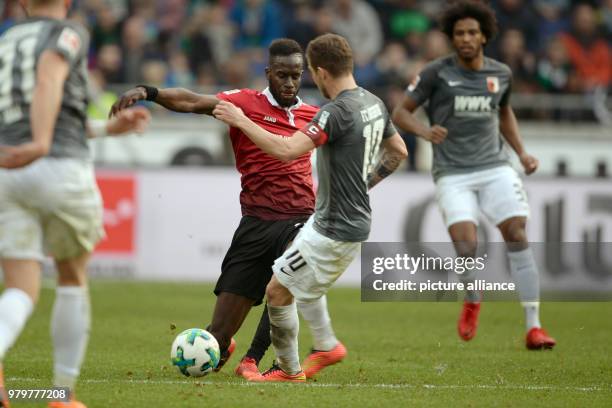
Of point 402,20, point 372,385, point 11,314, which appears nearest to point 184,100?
point 372,385

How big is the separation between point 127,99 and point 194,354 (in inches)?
67.3

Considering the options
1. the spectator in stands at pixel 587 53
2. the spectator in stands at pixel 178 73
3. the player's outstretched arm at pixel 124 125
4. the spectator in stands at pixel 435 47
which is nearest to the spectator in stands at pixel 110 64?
the spectator in stands at pixel 178 73

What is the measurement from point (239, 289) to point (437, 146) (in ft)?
9.32

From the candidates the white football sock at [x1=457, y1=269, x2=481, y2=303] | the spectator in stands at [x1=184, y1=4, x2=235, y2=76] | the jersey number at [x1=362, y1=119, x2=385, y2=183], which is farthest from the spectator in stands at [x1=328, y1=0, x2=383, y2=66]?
the jersey number at [x1=362, y1=119, x2=385, y2=183]

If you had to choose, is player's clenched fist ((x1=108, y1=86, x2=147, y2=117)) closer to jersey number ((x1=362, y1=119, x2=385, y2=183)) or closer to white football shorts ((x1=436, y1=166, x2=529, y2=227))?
jersey number ((x1=362, y1=119, x2=385, y2=183))

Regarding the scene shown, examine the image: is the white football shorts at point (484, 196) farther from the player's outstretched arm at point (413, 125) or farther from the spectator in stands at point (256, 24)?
the spectator in stands at point (256, 24)

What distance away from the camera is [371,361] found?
348 inches

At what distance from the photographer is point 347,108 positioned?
6.89 metres

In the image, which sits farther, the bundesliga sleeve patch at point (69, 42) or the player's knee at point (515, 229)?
the player's knee at point (515, 229)

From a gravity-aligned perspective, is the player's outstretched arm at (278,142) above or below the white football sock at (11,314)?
above

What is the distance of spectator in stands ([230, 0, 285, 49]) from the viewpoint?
19766mm

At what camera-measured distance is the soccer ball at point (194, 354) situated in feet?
24.5

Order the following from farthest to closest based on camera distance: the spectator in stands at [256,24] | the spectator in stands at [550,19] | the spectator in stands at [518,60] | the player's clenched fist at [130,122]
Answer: the spectator in stands at [550,19], the spectator in stands at [256,24], the spectator in stands at [518,60], the player's clenched fist at [130,122]

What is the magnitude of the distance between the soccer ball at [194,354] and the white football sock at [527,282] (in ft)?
10.9
